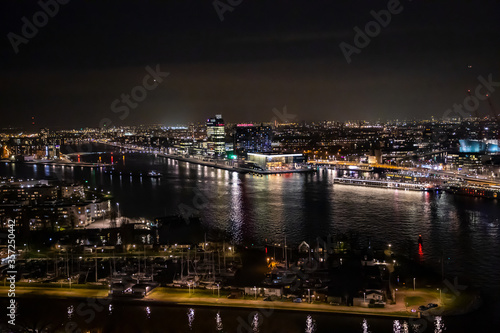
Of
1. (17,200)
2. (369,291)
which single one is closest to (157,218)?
(17,200)

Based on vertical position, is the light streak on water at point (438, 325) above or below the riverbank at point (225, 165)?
below

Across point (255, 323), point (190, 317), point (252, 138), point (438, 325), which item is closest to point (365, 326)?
point (438, 325)

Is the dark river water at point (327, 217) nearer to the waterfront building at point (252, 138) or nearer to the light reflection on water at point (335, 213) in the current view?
the light reflection on water at point (335, 213)

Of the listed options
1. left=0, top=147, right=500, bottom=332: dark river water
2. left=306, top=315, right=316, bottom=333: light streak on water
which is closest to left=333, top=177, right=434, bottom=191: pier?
left=0, top=147, right=500, bottom=332: dark river water

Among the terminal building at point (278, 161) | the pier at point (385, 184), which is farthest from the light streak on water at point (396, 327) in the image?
the terminal building at point (278, 161)

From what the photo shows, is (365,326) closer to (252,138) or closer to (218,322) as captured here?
(218,322)

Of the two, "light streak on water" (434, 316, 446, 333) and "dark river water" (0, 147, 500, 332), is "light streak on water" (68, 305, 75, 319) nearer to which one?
"dark river water" (0, 147, 500, 332)
